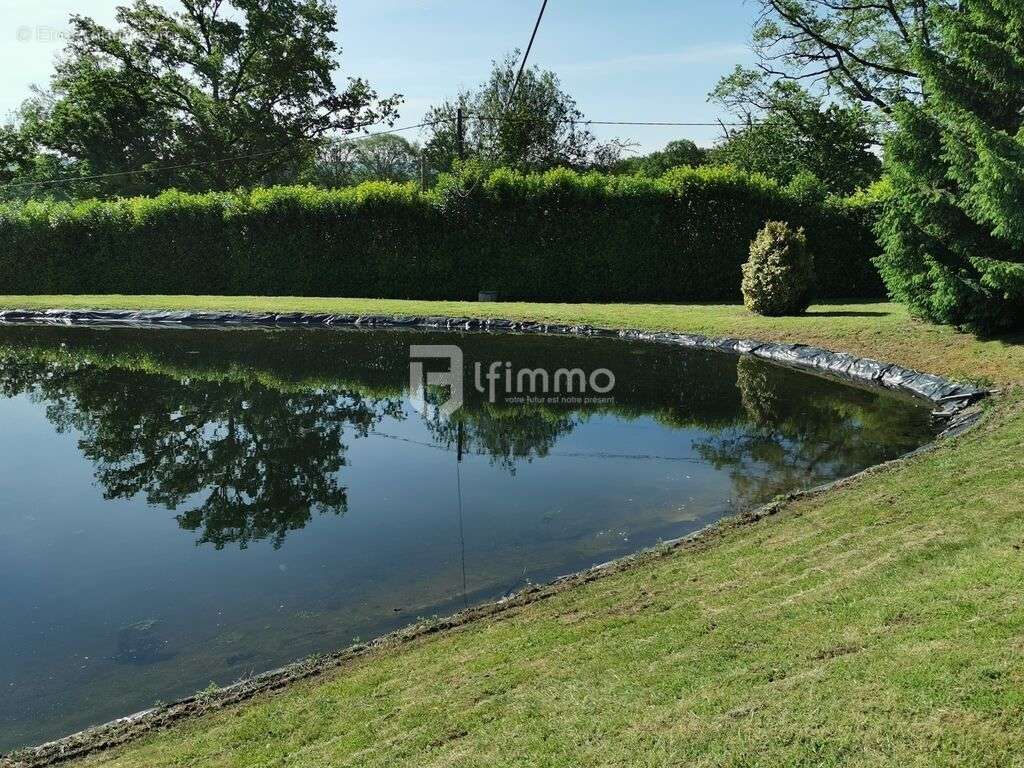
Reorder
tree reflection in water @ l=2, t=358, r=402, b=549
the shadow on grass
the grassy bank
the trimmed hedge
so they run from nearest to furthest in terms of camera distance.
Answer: tree reflection in water @ l=2, t=358, r=402, b=549 < the grassy bank < the shadow on grass < the trimmed hedge

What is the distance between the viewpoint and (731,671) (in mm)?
3422

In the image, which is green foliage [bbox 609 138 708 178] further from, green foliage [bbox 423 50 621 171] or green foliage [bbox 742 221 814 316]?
green foliage [bbox 742 221 814 316]

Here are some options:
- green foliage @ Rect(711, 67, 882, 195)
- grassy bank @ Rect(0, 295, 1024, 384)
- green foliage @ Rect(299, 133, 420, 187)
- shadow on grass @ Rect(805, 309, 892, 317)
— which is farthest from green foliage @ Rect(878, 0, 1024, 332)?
green foliage @ Rect(299, 133, 420, 187)

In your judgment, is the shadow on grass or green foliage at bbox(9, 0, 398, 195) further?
green foliage at bbox(9, 0, 398, 195)

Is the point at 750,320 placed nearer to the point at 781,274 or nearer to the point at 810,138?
the point at 781,274

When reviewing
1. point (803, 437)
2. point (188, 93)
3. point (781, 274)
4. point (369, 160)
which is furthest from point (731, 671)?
point (369, 160)

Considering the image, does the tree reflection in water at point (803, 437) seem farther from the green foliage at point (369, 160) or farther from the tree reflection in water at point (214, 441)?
the green foliage at point (369, 160)

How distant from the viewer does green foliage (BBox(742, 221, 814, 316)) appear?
15844mm

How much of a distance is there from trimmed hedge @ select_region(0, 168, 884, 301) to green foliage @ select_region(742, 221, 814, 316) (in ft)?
15.0

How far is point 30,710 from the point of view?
4.15 meters

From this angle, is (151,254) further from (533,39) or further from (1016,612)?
(1016,612)

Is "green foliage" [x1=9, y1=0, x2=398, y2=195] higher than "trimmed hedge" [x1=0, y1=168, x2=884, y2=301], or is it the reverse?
"green foliage" [x1=9, y1=0, x2=398, y2=195]

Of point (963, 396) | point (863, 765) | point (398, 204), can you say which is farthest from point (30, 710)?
point (398, 204)

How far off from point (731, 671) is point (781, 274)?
44.4 ft
